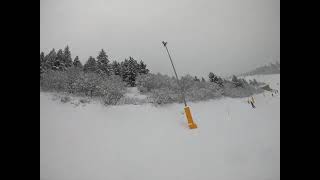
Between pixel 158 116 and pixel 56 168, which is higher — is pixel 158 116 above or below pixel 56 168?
above

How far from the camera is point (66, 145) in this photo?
11.7 feet

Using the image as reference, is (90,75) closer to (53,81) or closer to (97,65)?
(97,65)

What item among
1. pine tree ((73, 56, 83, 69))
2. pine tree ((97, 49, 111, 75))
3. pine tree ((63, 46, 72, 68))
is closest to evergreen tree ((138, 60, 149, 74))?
pine tree ((97, 49, 111, 75))

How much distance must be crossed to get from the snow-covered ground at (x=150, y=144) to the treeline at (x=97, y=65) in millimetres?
1058

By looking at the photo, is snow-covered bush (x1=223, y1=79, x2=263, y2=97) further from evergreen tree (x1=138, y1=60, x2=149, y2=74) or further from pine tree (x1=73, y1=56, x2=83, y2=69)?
pine tree (x1=73, y1=56, x2=83, y2=69)

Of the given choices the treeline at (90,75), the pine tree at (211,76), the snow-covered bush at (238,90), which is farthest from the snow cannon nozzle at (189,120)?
the pine tree at (211,76)

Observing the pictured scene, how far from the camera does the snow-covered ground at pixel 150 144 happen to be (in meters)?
3.28

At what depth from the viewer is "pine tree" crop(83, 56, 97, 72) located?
5.52 m
